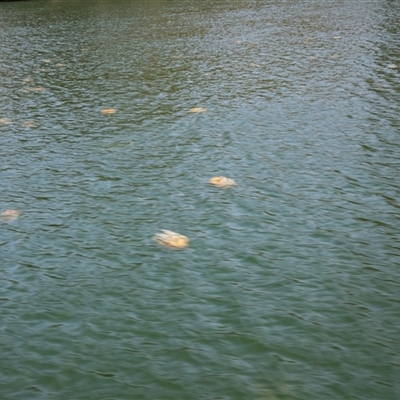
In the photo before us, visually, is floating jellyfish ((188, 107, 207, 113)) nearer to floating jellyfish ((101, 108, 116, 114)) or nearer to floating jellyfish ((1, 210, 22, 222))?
floating jellyfish ((101, 108, 116, 114))

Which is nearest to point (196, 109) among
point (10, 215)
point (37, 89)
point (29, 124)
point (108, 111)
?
point (108, 111)

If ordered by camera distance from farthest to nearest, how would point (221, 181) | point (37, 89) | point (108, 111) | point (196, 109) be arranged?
point (37, 89), point (108, 111), point (196, 109), point (221, 181)

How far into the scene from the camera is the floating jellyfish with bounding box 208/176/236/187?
5207 millimetres

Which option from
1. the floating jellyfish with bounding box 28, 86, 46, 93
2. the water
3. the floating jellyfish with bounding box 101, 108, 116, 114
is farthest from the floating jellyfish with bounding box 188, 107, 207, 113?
the floating jellyfish with bounding box 28, 86, 46, 93

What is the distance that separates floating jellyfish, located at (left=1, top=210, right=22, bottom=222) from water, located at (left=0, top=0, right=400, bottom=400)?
0.33 feet

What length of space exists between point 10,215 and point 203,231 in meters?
1.71

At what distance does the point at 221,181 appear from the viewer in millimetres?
5273

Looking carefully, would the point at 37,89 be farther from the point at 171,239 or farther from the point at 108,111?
the point at 171,239

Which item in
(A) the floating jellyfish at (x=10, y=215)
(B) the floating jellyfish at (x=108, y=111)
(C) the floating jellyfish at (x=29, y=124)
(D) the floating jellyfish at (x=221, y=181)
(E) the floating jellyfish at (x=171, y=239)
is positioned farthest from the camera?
(B) the floating jellyfish at (x=108, y=111)

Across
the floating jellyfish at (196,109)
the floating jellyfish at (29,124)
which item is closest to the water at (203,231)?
the floating jellyfish at (29,124)

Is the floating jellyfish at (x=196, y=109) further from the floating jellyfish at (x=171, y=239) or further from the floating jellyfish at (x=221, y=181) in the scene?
Answer: the floating jellyfish at (x=171, y=239)

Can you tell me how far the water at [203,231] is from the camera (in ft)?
9.92

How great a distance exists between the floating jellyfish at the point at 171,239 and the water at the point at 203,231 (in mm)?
66

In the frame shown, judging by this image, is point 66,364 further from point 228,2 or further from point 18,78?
point 228,2
